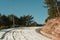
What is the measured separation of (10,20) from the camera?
8175cm

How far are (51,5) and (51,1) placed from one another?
1404 millimetres

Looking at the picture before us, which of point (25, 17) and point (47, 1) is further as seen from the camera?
point (25, 17)

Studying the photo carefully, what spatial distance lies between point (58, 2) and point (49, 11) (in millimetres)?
4472

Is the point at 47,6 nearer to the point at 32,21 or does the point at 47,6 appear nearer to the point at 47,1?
the point at 47,1

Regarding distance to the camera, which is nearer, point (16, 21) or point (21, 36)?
point (21, 36)

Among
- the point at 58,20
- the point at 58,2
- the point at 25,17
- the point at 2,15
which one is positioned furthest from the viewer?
the point at 25,17

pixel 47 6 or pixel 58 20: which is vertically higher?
pixel 47 6

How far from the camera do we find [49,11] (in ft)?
225

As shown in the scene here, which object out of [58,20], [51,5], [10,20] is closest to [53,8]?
[51,5]

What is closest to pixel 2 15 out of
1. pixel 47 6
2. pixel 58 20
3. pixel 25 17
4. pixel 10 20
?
pixel 10 20

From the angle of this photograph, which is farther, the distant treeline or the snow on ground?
the distant treeline

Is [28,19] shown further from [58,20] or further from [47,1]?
[58,20]

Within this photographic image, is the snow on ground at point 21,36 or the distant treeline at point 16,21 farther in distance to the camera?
the distant treeline at point 16,21

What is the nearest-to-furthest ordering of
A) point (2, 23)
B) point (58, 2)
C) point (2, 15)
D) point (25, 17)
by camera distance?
point (58, 2), point (2, 23), point (2, 15), point (25, 17)
